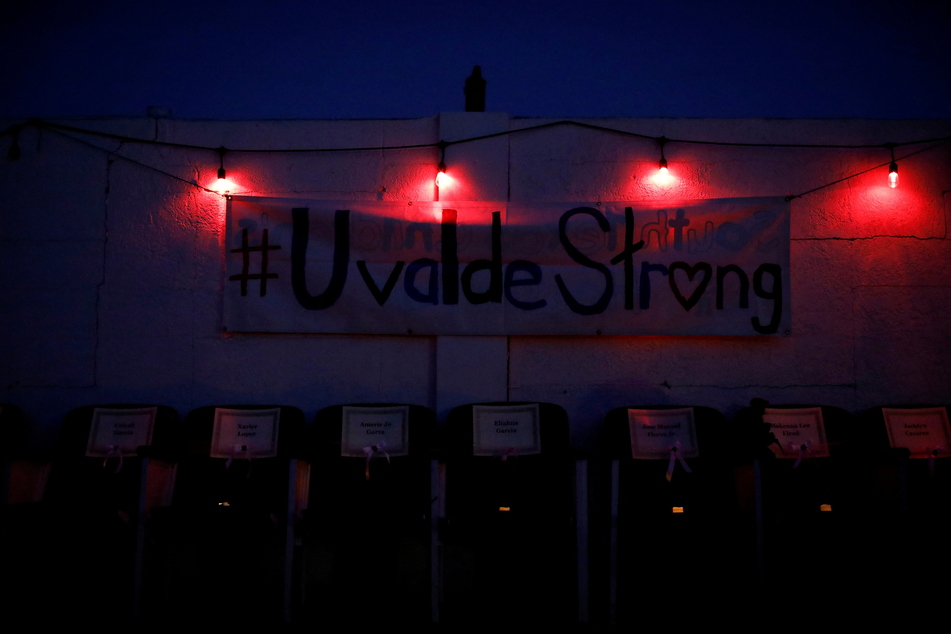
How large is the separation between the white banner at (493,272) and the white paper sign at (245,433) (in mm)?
587

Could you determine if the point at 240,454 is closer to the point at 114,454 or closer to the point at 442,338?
the point at 114,454

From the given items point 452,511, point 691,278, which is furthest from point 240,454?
point 691,278

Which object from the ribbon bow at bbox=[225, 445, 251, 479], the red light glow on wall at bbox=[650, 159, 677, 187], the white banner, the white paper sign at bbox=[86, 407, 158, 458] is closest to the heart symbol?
the white banner

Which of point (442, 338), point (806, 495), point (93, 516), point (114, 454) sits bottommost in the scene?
point (93, 516)

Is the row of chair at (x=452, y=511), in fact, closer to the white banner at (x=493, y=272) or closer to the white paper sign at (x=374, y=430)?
the white paper sign at (x=374, y=430)

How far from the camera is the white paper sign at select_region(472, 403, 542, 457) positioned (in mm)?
3291

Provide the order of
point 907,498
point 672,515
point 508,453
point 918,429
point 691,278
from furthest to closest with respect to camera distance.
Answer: point 691,278, point 918,429, point 907,498, point 508,453, point 672,515

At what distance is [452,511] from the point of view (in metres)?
3.08

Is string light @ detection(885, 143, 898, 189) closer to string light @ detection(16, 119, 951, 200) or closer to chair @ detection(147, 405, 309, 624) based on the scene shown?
string light @ detection(16, 119, 951, 200)

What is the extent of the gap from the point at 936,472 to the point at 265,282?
13.9ft

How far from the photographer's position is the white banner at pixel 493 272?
371cm

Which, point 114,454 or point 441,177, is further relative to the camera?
point 441,177

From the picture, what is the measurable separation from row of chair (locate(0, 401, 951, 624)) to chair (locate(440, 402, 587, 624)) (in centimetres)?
1

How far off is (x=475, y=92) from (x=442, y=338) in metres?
1.71
